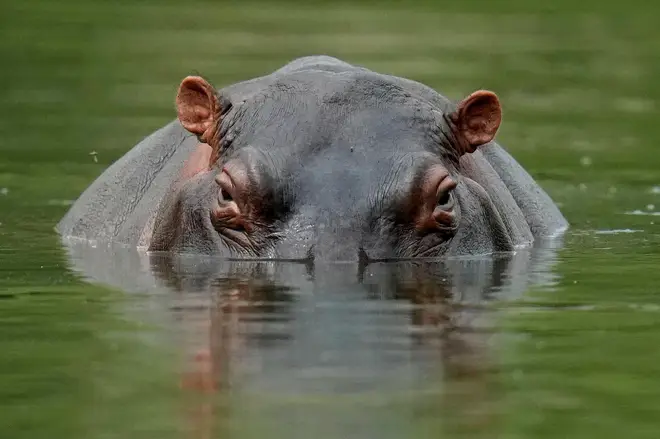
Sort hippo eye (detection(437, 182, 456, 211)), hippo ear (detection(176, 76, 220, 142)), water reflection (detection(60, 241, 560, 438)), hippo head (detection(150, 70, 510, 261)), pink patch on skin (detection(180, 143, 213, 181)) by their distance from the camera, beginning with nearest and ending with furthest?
water reflection (detection(60, 241, 560, 438)) → hippo head (detection(150, 70, 510, 261)) → hippo eye (detection(437, 182, 456, 211)) → hippo ear (detection(176, 76, 220, 142)) → pink patch on skin (detection(180, 143, 213, 181))

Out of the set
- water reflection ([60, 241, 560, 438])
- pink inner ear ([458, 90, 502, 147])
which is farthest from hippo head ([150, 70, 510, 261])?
water reflection ([60, 241, 560, 438])

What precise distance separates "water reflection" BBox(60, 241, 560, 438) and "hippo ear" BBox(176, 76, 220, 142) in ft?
2.44

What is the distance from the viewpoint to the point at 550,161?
58.2 ft

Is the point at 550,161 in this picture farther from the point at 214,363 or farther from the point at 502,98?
the point at 214,363

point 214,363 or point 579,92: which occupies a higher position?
point 579,92

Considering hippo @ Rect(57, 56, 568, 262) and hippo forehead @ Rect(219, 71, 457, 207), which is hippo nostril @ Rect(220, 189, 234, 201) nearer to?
hippo @ Rect(57, 56, 568, 262)

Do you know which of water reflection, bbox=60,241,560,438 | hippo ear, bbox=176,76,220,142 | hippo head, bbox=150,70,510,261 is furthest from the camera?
hippo ear, bbox=176,76,220,142

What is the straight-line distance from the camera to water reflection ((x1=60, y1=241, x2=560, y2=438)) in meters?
6.88

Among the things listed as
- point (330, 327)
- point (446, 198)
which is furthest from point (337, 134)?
point (330, 327)

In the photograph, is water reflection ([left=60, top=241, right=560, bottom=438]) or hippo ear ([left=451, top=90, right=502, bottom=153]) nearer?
water reflection ([left=60, top=241, right=560, bottom=438])

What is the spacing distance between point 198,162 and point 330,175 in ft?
4.62

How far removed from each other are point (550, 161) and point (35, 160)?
4385mm

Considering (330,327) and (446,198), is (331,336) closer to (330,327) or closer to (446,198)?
(330,327)

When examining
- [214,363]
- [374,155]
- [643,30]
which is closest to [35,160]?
[374,155]
